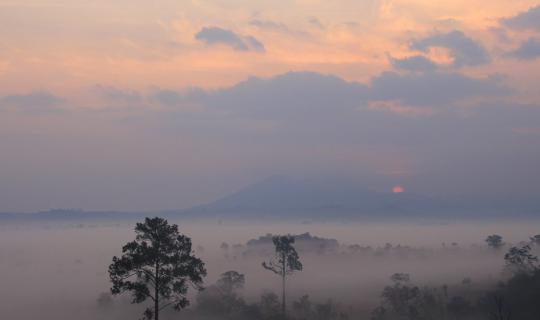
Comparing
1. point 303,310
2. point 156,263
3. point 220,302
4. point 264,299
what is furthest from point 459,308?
point 156,263

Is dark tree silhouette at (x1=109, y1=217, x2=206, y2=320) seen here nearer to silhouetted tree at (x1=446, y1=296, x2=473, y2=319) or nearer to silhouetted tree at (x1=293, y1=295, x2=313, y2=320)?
silhouetted tree at (x1=293, y1=295, x2=313, y2=320)

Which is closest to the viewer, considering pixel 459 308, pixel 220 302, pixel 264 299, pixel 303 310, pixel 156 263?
pixel 156 263

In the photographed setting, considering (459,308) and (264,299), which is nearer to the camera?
(459,308)

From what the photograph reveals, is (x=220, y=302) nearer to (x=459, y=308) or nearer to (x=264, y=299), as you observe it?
(x=264, y=299)

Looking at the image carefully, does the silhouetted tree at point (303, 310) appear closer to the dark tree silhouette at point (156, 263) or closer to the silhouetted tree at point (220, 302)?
the silhouetted tree at point (220, 302)

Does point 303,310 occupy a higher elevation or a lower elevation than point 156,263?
lower

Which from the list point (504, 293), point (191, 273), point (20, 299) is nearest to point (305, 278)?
point (20, 299)

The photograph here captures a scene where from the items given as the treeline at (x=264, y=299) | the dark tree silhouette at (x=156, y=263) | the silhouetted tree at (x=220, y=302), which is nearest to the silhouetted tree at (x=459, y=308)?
the treeline at (x=264, y=299)

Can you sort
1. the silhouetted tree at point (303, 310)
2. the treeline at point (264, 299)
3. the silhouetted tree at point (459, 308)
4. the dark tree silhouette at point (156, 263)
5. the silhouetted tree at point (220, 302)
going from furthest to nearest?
the silhouetted tree at point (303, 310), the silhouetted tree at point (220, 302), the silhouetted tree at point (459, 308), the treeline at point (264, 299), the dark tree silhouette at point (156, 263)

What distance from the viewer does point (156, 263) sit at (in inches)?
1796

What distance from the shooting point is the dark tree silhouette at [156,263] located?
45.0 m

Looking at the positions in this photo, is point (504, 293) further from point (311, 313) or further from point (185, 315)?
point (185, 315)

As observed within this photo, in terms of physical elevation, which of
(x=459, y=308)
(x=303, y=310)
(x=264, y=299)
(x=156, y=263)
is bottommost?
(x=303, y=310)

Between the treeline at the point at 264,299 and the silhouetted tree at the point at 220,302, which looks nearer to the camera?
the treeline at the point at 264,299
